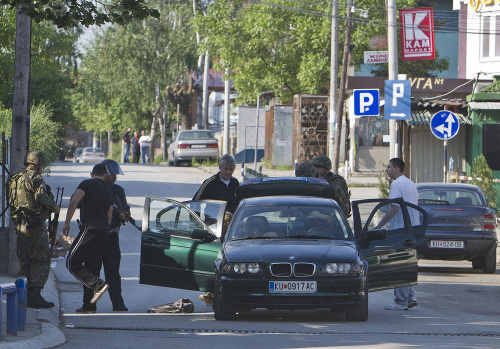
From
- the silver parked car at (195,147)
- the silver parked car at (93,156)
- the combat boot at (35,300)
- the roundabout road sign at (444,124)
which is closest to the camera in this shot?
the combat boot at (35,300)

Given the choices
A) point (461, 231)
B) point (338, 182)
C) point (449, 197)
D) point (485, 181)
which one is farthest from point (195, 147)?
point (338, 182)

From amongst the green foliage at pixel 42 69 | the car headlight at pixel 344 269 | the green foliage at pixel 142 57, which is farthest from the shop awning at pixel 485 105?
the green foliage at pixel 142 57

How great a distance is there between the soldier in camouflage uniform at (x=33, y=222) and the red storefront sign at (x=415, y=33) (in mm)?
16141

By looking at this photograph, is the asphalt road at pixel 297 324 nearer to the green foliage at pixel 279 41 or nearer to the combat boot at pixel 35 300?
the combat boot at pixel 35 300

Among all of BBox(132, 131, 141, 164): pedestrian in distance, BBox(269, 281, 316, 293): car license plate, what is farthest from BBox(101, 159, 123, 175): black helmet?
BBox(132, 131, 141, 164): pedestrian in distance

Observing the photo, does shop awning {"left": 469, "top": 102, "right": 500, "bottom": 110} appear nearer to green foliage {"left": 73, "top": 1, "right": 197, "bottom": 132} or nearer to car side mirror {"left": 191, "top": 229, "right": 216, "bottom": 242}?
car side mirror {"left": 191, "top": 229, "right": 216, "bottom": 242}

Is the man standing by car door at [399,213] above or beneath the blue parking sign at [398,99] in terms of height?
beneath

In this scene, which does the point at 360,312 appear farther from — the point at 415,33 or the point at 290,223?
the point at 415,33

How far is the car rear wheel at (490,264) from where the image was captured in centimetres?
1540

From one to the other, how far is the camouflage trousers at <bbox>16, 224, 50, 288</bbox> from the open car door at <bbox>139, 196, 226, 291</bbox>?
1.14m

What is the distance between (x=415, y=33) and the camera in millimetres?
24828

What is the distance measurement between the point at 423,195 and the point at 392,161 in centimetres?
472

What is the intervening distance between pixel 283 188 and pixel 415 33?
46.7 ft

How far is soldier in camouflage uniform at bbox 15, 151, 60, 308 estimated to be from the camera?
33.5ft
